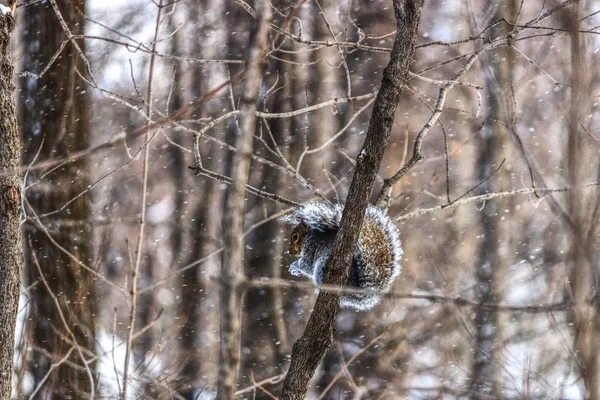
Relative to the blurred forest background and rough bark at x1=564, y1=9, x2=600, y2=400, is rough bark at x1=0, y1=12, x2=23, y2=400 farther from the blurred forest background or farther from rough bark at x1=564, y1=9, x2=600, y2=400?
the blurred forest background

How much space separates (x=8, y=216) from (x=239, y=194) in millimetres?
950

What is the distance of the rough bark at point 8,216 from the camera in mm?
1750

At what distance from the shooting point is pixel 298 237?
7.79ft

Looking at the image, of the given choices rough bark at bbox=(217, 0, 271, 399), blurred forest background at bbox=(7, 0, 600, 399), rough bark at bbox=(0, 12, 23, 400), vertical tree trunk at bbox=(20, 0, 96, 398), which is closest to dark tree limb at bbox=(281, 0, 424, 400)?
rough bark at bbox=(217, 0, 271, 399)

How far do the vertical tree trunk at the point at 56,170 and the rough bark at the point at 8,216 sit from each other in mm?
2889

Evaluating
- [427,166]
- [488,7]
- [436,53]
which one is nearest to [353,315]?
[427,166]

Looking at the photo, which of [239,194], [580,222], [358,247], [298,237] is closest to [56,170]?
[298,237]

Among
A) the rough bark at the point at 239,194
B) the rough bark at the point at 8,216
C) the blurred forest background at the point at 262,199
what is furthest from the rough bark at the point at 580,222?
the blurred forest background at the point at 262,199

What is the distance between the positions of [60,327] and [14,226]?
2.99 meters

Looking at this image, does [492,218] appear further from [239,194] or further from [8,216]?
[239,194]

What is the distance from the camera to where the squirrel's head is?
236 cm

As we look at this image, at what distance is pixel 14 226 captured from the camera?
179 cm

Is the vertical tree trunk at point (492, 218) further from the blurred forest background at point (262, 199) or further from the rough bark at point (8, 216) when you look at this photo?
the rough bark at point (8, 216)

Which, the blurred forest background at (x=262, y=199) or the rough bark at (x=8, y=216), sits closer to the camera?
the rough bark at (x=8, y=216)
